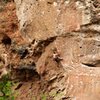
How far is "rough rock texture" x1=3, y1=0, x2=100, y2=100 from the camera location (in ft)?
15.8

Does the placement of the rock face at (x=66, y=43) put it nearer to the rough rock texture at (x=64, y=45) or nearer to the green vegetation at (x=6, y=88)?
the rough rock texture at (x=64, y=45)

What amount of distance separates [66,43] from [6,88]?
6.24 feet

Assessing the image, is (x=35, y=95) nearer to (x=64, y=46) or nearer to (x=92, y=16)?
(x=64, y=46)

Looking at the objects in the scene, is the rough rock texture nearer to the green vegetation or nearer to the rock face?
the rock face

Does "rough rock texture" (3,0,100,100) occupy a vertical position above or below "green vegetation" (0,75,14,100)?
above

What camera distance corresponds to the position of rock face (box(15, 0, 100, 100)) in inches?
189

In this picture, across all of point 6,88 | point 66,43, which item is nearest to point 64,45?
point 66,43

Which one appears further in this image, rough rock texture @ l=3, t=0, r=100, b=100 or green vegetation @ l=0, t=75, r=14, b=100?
green vegetation @ l=0, t=75, r=14, b=100

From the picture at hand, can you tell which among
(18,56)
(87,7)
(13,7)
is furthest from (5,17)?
(87,7)

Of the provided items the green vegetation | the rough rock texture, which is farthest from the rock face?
the green vegetation

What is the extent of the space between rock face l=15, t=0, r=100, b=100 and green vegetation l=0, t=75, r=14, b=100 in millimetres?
809

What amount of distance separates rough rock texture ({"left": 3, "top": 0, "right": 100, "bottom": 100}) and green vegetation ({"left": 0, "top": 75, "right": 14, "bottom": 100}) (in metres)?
0.36

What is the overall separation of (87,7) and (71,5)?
30 centimetres

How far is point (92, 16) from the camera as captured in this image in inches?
189
